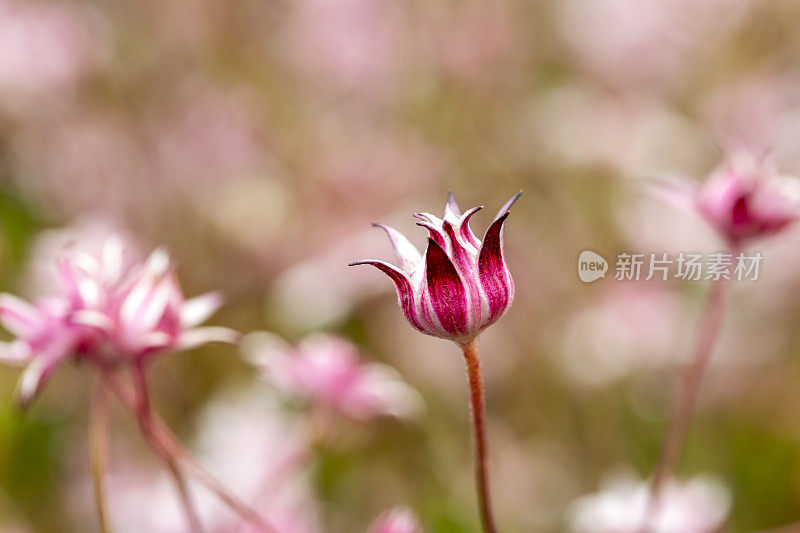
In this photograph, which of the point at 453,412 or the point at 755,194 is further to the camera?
the point at 453,412

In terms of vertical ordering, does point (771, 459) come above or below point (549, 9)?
below

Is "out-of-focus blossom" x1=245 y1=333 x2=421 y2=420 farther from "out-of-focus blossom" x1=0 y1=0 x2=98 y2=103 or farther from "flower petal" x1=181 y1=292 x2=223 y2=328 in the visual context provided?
"out-of-focus blossom" x1=0 y1=0 x2=98 y2=103

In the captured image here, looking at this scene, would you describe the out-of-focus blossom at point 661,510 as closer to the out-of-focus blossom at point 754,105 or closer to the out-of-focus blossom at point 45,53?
the out-of-focus blossom at point 754,105

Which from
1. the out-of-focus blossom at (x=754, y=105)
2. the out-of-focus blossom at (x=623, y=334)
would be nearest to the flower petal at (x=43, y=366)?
the out-of-focus blossom at (x=623, y=334)

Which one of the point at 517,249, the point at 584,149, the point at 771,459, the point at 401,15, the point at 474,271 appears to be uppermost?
the point at 401,15

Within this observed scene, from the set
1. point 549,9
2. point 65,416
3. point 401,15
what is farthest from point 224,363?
point 549,9

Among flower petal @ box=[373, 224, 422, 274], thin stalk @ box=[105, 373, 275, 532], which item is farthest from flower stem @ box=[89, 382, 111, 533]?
flower petal @ box=[373, 224, 422, 274]

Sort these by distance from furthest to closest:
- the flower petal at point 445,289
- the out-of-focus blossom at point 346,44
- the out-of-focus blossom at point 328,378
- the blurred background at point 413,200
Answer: the out-of-focus blossom at point 346,44 → the blurred background at point 413,200 → the out-of-focus blossom at point 328,378 → the flower petal at point 445,289

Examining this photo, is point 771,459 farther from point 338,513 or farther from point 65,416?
point 65,416
